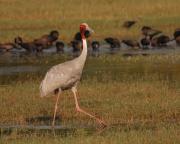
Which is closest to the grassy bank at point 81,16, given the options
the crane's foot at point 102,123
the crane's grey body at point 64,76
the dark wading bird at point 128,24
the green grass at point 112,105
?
the dark wading bird at point 128,24

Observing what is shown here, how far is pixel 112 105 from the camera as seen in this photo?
50.6 feet

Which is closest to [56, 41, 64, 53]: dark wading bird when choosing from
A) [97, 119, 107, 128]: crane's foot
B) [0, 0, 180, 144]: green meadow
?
[0, 0, 180, 144]: green meadow

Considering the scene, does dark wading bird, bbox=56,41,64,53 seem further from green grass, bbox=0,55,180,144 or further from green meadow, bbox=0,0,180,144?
green grass, bbox=0,55,180,144

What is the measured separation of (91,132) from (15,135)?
3.98 feet

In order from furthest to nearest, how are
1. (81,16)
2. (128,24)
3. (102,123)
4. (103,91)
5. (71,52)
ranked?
(81,16), (128,24), (71,52), (103,91), (102,123)

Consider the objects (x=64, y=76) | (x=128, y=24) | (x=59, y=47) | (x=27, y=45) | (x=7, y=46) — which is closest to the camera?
(x=64, y=76)

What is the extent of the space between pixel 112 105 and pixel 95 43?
50.3ft

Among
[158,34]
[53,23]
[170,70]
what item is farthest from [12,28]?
[170,70]

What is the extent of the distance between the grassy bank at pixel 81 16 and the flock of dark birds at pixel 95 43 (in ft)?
5.41

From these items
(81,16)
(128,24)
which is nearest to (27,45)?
(128,24)

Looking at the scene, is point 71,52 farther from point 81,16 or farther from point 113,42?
point 81,16

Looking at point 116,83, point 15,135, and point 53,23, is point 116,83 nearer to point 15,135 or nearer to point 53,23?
point 15,135

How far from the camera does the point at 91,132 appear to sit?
42.3 feet

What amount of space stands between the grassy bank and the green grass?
1139cm
